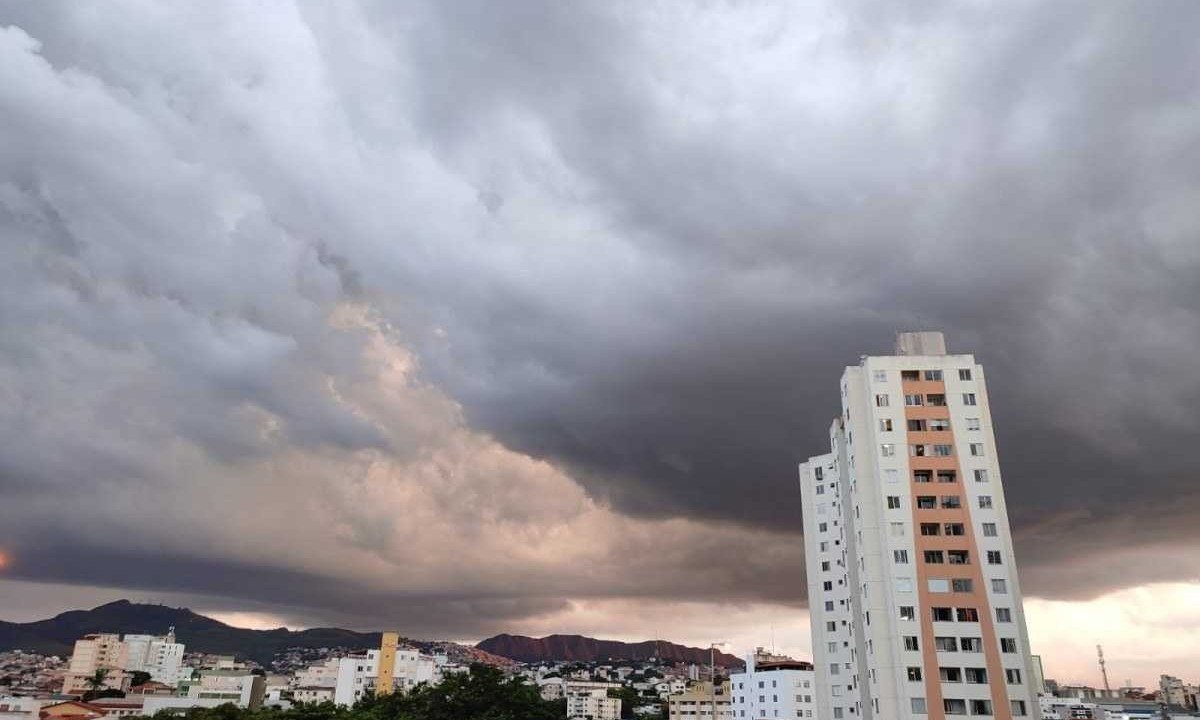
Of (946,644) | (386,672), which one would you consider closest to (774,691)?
(946,644)

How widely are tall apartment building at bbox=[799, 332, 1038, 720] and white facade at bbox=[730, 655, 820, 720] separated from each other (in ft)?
178

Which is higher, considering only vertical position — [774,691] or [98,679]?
[774,691]

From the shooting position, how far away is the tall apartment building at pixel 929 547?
72438 millimetres

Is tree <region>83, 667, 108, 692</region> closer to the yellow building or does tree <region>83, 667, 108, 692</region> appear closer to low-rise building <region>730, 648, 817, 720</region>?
the yellow building

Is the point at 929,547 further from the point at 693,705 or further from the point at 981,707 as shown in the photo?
the point at 693,705

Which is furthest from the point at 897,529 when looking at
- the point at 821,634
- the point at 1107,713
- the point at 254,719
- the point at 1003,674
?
the point at 1107,713

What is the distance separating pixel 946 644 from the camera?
7344 cm

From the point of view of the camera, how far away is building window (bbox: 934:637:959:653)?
7325cm

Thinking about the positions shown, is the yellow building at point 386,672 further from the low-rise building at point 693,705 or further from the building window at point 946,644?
the building window at point 946,644

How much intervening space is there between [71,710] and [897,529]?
118 m

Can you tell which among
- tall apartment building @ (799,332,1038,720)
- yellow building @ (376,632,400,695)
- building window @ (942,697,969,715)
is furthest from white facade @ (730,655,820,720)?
yellow building @ (376,632,400,695)

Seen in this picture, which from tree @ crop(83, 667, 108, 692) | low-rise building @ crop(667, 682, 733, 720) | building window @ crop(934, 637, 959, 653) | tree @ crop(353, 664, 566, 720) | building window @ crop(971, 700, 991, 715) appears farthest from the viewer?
low-rise building @ crop(667, 682, 733, 720)

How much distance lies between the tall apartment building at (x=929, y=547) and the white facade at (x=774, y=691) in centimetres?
5432

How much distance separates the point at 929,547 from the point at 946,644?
8.90 m
